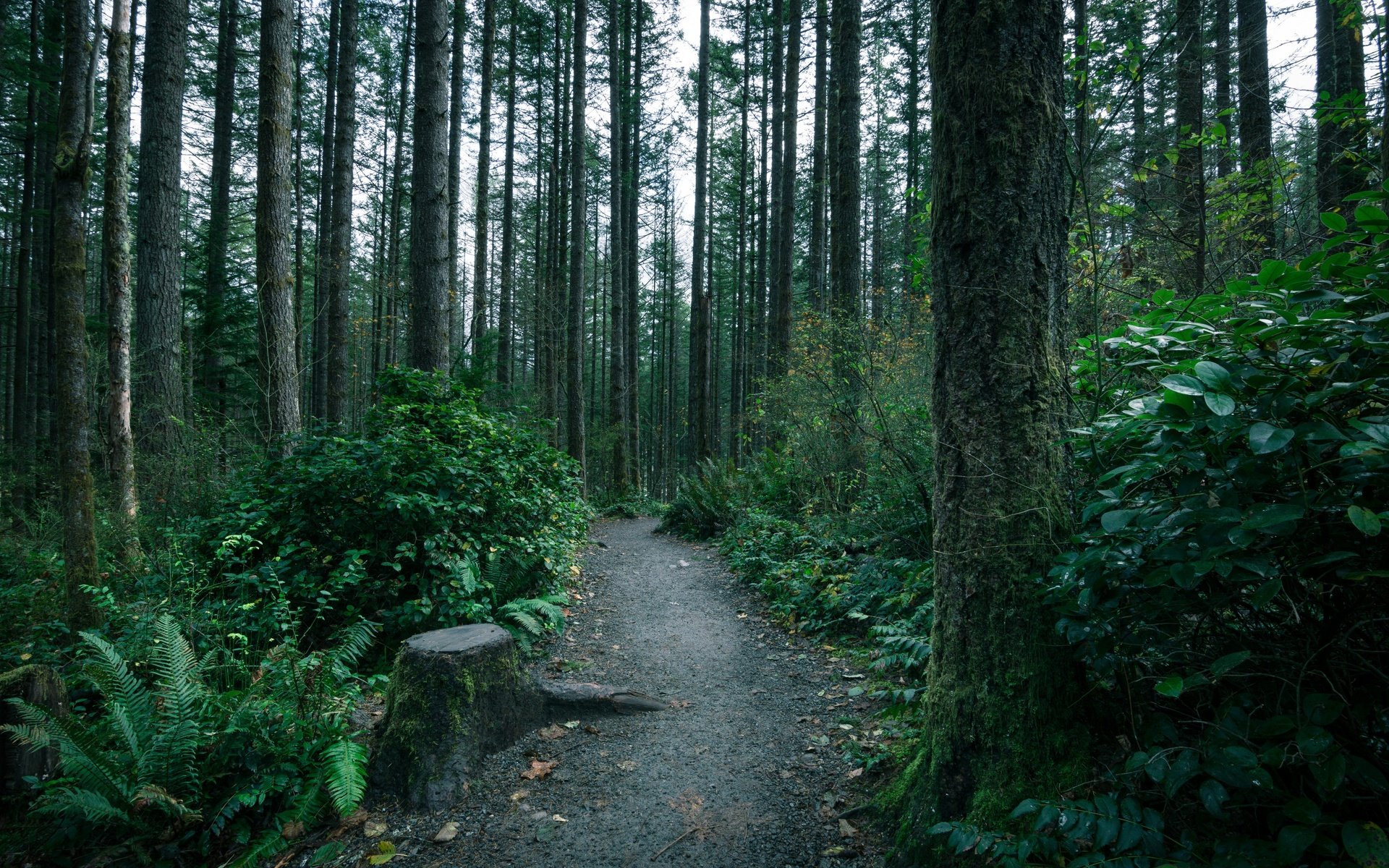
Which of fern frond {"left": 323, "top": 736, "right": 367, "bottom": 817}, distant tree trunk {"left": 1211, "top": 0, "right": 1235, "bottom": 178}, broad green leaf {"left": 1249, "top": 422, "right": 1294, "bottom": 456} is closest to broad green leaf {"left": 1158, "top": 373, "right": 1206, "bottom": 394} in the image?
broad green leaf {"left": 1249, "top": 422, "right": 1294, "bottom": 456}

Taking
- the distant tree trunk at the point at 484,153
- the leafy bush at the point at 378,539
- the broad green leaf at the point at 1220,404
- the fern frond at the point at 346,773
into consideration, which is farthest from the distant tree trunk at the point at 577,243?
the broad green leaf at the point at 1220,404

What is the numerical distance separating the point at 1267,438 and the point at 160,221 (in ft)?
39.5

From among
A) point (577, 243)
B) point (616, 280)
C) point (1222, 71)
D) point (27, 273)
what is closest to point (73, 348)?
point (577, 243)

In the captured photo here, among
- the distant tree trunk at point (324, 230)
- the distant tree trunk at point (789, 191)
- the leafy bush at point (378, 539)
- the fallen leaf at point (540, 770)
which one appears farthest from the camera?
the distant tree trunk at point (324, 230)

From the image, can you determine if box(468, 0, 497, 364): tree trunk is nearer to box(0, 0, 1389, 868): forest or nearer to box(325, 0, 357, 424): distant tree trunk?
box(325, 0, 357, 424): distant tree trunk

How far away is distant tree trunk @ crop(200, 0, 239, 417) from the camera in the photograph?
11.7 meters

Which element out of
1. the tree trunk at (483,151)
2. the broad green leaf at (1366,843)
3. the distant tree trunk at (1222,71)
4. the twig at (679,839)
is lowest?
the twig at (679,839)

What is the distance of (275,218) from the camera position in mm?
8164

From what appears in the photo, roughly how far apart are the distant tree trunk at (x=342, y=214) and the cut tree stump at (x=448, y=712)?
10.9 m

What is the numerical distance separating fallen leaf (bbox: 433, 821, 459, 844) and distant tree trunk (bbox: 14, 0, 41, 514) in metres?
17.5

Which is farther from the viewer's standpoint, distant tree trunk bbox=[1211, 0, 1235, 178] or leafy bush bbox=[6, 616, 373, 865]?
distant tree trunk bbox=[1211, 0, 1235, 178]

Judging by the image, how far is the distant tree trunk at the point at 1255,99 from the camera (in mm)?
5645

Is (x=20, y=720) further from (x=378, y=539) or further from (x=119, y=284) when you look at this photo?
(x=119, y=284)

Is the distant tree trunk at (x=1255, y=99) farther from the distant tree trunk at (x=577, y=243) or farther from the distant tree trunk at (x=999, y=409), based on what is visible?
the distant tree trunk at (x=577, y=243)
